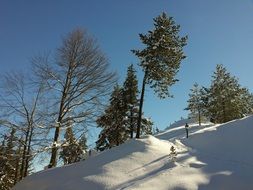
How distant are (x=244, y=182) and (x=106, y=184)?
687 cm

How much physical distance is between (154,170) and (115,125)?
71.0ft

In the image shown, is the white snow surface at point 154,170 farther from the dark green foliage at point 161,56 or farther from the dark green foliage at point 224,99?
the dark green foliage at point 224,99

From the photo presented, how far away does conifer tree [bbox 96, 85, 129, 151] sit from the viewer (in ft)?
130

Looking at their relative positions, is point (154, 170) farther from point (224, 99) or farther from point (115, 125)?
point (224, 99)

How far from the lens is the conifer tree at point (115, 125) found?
3950cm

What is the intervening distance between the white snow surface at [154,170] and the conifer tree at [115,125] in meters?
14.6

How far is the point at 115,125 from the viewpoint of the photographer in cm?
3972

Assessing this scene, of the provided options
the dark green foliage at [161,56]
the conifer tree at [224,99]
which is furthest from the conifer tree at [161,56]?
the conifer tree at [224,99]

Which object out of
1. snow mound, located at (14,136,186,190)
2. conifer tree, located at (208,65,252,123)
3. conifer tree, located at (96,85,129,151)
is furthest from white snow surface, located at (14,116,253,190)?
conifer tree, located at (208,65,252,123)

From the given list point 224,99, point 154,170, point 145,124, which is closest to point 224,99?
point 224,99

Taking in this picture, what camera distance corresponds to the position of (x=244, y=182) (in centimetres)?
1669

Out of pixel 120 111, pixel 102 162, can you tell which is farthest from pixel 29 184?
pixel 120 111

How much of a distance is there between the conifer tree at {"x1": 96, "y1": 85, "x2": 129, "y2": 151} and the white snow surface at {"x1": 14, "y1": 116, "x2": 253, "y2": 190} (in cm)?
1455

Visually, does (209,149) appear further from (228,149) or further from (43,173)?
(43,173)
